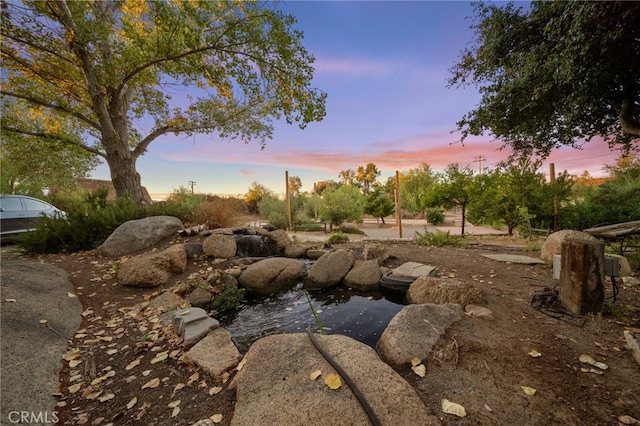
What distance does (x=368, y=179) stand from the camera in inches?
1443

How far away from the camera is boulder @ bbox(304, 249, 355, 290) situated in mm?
4211

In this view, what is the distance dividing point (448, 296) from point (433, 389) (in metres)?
1.52

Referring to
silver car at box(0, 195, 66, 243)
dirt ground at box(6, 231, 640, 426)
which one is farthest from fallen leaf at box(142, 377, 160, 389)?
silver car at box(0, 195, 66, 243)

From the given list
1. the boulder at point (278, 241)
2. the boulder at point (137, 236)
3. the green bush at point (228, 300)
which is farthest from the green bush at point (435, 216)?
the boulder at point (137, 236)

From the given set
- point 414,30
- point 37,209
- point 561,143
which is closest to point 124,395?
point 414,30

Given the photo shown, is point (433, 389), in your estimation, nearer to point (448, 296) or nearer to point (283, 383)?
point (283, 383)

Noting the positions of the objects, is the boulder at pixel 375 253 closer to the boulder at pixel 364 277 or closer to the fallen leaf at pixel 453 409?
the boulder at pixel 364 277

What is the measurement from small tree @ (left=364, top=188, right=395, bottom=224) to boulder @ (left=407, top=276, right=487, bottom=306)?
41.3 feet

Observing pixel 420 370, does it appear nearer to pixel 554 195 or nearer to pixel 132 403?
pixel 132 403

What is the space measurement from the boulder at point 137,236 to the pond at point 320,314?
2.68 m

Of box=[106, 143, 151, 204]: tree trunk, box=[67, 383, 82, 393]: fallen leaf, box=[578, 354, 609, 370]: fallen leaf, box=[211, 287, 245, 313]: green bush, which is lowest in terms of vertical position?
box=[211, 287, 245, 313]: green bush

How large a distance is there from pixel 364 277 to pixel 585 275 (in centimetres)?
255

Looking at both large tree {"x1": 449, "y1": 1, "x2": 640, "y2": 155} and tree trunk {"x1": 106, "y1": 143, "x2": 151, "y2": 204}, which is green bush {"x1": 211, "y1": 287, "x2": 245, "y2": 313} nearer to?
large tree {"x1": 449, "y1": 1, "x2": 640, "y2": 155}

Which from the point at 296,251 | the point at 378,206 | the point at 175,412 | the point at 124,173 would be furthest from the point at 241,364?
the point at 378,206
